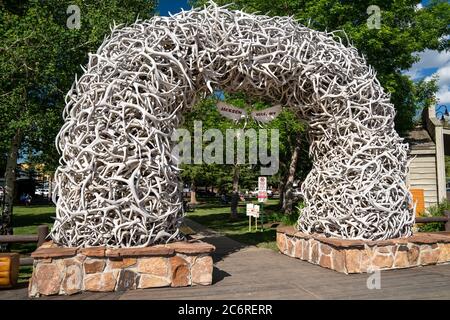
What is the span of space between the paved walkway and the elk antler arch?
A: 752 millimetres

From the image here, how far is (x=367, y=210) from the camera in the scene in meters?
6.66

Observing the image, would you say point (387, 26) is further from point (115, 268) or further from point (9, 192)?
point (9, 192)

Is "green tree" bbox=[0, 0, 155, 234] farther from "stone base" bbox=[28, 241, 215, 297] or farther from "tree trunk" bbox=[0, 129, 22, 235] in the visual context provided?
"stone base" bbox=[28, 241, 215, 297]

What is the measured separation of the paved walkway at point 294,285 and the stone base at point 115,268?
127 mm

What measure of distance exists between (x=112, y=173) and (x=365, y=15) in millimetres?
11894

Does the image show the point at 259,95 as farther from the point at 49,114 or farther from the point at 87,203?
the point at 49,114

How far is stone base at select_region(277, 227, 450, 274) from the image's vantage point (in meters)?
6.35

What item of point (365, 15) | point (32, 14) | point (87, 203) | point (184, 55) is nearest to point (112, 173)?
point (87, 203)

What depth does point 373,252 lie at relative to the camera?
6.45 meters

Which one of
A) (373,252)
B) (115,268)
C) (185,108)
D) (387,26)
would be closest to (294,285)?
(373,252)

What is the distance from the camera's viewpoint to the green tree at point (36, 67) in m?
8.78

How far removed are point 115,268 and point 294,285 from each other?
2.62 metres

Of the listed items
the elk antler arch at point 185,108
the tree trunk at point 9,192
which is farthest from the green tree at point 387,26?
the tree trunk at point 9,192

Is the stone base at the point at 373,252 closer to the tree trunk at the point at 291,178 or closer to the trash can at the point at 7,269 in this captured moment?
the trash can at the point at 7,269
